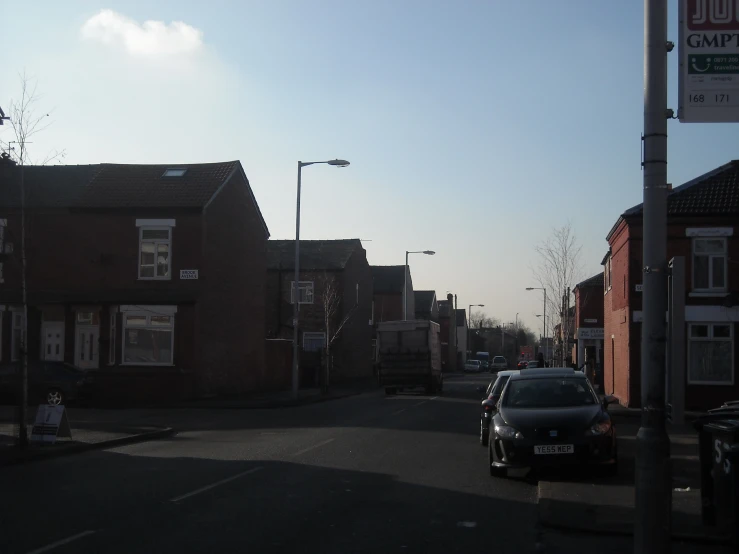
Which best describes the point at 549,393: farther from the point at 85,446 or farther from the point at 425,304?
the point at 425,304

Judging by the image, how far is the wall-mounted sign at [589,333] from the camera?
46.4 metres

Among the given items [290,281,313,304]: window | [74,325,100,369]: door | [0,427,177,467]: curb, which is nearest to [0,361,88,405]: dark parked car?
[74,325,100,369]: door

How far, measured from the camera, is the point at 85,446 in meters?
16.6

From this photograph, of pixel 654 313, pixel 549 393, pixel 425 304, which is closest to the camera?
pixel 654 313

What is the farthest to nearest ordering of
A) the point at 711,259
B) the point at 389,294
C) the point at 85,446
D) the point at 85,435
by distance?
1. the point at 389,294
2. the point at 711,259
3. the point at 85,435
4. the point at 85,446

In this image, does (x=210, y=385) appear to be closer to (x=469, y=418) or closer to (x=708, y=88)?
(x=469, y=418)

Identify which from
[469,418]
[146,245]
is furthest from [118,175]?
[469,418]

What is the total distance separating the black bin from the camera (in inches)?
309

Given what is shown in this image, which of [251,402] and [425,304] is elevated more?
[425,304]

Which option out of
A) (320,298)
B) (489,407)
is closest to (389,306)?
(320,298)

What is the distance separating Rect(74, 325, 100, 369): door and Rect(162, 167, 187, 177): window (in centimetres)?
713

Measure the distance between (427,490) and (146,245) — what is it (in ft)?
76.7

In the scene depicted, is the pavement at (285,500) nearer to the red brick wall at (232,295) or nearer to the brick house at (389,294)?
the red brick wall at (232,295)

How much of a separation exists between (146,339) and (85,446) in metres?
15.4
